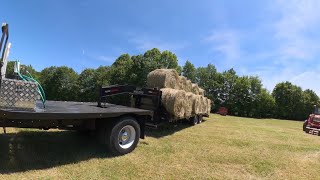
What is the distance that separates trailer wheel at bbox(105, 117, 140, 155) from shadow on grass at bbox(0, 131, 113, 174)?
0.29 metres

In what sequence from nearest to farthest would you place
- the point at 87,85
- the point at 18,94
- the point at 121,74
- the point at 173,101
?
the point at 18,94 → the point at 173,101 → the point at 121,74 → the point at 87,85

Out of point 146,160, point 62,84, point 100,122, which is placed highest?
point 62,84

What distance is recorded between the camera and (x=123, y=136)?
305 inches

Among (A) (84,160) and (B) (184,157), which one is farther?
(B) (184,157)

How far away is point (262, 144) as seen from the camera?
432 inches

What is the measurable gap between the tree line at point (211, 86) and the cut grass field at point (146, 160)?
117 feet

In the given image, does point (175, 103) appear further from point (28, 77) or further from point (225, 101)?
point (225, 101)

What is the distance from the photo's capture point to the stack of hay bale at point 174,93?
11.8 meters

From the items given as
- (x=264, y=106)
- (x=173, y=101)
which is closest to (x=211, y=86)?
(x=264, y=106)

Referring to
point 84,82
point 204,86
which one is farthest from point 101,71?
point 204,86

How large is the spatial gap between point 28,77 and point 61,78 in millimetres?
53899

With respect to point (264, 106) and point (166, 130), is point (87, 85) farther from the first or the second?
point (166, 130)

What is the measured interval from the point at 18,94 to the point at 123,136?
3.04 meters

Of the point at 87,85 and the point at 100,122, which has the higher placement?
the point at 87,85
